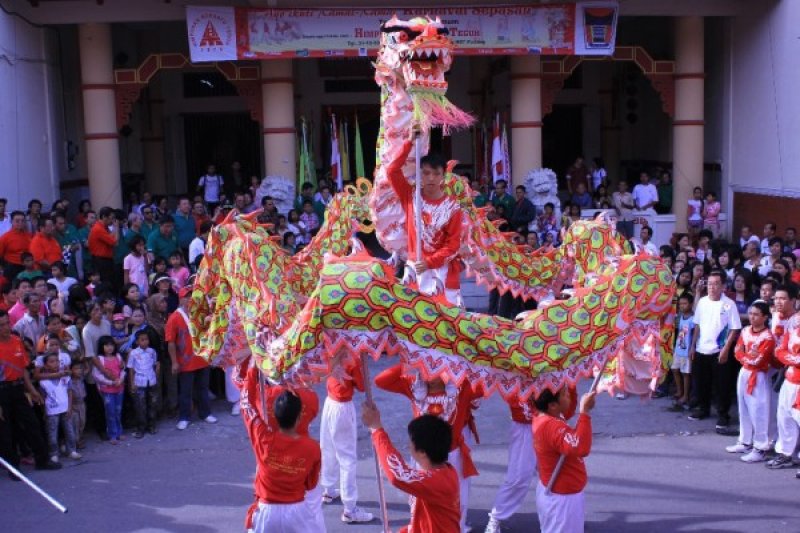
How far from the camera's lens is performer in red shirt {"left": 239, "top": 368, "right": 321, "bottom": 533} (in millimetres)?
5691

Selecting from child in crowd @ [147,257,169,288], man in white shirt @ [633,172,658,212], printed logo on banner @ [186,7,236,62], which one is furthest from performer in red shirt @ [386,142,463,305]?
man in white shirt @ [633,172,658,212]

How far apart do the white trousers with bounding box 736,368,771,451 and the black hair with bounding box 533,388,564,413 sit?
358 centimetres

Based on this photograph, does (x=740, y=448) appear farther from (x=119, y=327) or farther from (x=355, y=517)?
(x=119, y=327)

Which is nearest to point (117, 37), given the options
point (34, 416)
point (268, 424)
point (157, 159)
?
point (157, 159)

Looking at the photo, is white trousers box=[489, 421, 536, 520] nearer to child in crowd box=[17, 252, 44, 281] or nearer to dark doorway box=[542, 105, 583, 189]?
child in crowd box=[17, 252, 44, 281]

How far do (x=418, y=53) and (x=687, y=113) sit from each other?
11527mm

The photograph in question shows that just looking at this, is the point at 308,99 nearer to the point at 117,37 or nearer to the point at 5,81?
the point at 117,37

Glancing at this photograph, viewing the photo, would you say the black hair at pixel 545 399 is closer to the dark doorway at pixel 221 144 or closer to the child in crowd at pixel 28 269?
the child in crowd at pixel 28 269

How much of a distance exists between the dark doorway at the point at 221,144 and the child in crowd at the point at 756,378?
1267 centimetres

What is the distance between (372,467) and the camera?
8711mm

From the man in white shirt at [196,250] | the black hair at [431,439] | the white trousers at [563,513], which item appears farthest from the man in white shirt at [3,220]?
the black hair at [431,439]

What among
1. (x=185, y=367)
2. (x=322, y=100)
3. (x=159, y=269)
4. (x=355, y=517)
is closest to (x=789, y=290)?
(x=355, y=517)

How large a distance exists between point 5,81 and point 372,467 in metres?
9.02

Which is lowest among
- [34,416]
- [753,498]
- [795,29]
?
[753,498]
